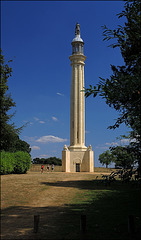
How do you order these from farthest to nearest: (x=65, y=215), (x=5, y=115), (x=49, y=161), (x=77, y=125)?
(x=49, y=161) < (x=77, y=125) < (x=5, y=115) < (x=65, y=215)

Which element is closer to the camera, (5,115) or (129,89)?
(129,89)

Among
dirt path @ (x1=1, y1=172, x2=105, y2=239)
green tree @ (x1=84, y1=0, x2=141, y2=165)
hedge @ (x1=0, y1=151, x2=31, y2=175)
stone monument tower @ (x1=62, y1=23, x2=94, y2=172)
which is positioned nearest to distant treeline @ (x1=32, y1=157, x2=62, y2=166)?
stone monument tower @ (x1=62, y1=23, x2=94, y2=172)

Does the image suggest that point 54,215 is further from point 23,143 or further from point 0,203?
point 23,143

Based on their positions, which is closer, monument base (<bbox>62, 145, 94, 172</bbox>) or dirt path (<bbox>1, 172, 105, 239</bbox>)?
dirt path (<bbox>1, 172, 105, 239</bbox>)

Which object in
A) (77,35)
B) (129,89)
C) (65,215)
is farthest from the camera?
(77,35)

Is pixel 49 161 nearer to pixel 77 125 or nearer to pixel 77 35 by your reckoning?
pixel 77 125

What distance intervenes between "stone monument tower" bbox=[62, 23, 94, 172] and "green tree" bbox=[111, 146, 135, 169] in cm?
3587

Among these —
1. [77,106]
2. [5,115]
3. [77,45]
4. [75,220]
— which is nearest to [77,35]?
[77,45]

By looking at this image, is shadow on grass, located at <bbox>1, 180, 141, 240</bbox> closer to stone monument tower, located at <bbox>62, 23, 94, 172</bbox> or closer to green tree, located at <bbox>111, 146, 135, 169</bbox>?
green tree, located at <bbox>111, 146, 135, 169</bbox>

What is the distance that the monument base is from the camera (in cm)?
4269

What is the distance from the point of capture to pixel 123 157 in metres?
6.43

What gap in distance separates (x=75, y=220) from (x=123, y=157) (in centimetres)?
488

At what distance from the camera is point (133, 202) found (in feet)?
42.8

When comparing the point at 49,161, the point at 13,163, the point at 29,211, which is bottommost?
the point at 49,161
